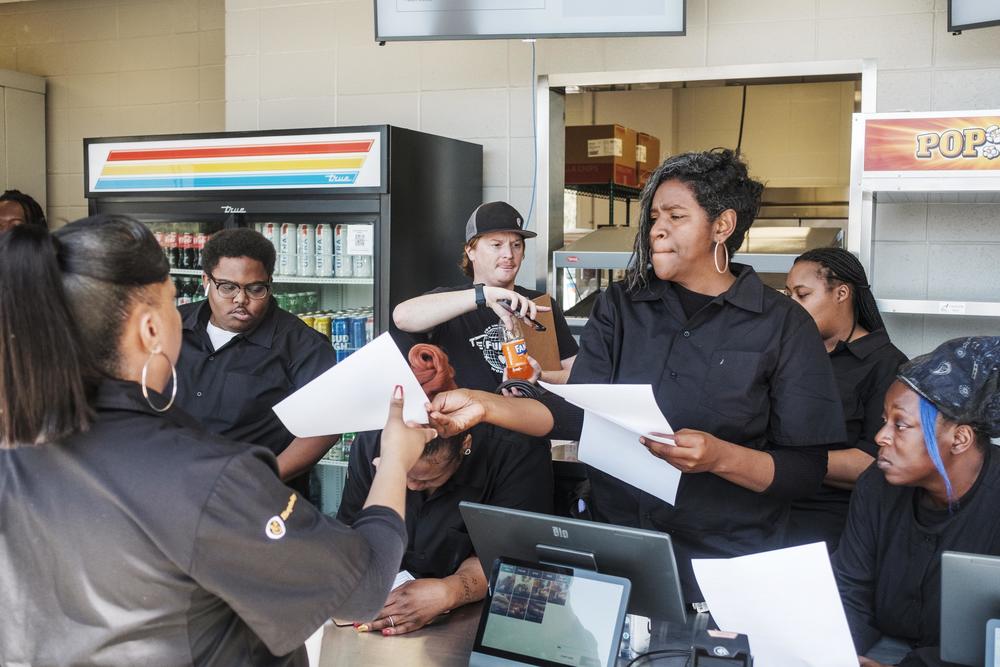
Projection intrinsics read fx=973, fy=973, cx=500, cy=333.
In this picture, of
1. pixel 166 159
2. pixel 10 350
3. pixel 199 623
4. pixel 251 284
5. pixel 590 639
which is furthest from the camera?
pixel 166 159

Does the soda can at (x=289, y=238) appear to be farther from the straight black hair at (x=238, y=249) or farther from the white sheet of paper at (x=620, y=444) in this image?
the white sheet of paper at (x=620, y=444)

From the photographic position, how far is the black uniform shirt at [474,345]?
2.99 m

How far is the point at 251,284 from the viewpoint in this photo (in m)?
2.88

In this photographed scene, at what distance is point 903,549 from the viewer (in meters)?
1.95

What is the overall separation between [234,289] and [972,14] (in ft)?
8.27

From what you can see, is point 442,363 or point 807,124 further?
point 807,124

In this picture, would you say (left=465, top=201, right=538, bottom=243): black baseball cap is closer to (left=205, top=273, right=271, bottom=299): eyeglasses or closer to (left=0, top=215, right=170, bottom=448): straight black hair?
(left=205, top=273, right=271, bottom=299): eyeglasses

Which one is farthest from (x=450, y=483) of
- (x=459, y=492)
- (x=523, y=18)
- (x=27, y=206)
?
(x=27, y=206)

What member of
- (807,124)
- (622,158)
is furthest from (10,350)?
(807,124)

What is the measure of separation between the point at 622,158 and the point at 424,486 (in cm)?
284

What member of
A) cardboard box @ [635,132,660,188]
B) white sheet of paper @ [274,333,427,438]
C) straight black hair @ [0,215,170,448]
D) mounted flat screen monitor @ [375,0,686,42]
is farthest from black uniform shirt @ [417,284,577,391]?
cardboard box @ [635,132,660,188]

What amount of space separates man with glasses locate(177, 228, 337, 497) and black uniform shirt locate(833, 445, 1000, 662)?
4.92 feet

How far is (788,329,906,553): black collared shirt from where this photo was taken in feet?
8.60

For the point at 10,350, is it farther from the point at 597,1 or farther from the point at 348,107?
the point at 348,107
